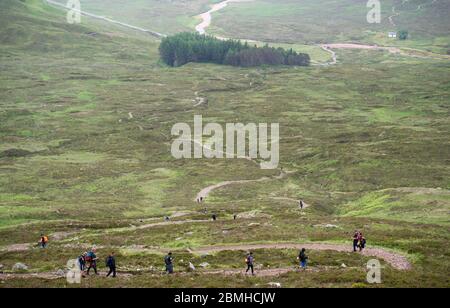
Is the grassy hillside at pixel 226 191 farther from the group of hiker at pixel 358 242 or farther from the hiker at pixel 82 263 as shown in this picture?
the hiker at pixel 82 263

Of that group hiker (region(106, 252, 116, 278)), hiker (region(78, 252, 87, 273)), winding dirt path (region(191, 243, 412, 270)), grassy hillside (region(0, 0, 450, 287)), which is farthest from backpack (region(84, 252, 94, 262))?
winding dirt path (region(191, 243, 412, 270))

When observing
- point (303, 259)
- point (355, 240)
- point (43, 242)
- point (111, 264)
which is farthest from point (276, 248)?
point (43, 242)

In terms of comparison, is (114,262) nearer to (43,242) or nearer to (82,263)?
(82,263)

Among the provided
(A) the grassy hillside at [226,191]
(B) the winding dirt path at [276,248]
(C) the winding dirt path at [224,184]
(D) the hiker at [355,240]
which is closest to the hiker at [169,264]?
(A) the grassy hillside at [226,191]

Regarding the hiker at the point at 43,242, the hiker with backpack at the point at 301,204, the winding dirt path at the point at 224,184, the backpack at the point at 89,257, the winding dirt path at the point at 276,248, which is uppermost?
the backpack at the point at 89,257

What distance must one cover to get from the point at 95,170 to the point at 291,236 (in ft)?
231

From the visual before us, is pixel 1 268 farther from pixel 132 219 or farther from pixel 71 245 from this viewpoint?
pixel 132 219

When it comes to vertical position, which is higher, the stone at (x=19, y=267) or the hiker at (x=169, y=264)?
the hiker at (x=169, y=264)

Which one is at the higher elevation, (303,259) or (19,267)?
(303,259)

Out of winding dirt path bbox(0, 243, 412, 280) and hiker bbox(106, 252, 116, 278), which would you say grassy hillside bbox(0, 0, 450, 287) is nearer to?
winding dirt path bbox(0, 243, 412, 280)

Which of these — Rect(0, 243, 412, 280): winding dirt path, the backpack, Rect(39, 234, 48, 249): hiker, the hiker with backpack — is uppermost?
the backpack

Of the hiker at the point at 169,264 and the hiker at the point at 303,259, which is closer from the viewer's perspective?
the hiker at the point at 303,259
